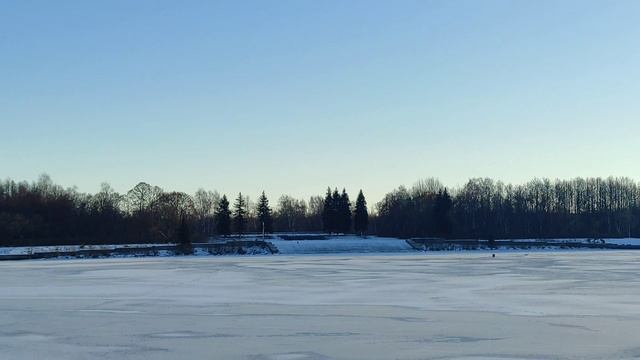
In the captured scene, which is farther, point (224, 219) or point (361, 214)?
point (361, 214)

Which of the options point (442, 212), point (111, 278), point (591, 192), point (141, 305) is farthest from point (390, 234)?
point (141, 305)

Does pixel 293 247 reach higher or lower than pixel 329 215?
lower

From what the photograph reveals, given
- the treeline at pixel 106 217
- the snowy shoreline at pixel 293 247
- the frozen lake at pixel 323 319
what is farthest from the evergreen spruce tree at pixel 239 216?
the frozen lake at pixel 323 319

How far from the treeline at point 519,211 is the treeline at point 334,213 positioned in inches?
6.2

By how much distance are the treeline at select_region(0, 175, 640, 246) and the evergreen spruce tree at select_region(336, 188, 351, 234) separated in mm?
125

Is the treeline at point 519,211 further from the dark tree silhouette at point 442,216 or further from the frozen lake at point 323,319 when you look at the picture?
the frozen lake at point 323,319

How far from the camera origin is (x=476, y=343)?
1041 centimetres

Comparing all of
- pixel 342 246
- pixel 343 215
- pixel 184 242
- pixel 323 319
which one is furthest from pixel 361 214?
pixel 323 319

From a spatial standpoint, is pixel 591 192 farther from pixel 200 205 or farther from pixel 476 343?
pixel 476 343

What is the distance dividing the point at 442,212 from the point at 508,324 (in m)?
72.4

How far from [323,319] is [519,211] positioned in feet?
307

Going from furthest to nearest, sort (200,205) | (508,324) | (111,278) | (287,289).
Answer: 1. (200,205)
2. (111,278)
3. (287,289)
4. (508,324)

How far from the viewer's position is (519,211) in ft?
334

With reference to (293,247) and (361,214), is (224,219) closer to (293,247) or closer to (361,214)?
(361,214)
